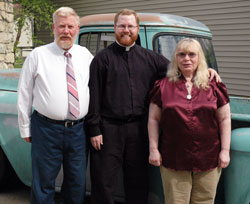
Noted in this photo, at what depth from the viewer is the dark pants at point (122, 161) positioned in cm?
268

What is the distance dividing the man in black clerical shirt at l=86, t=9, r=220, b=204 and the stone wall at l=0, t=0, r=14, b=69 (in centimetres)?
709

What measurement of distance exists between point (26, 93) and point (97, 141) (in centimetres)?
67

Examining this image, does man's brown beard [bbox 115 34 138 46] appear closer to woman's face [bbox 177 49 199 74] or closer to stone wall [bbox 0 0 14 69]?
woman's face [bbox 177 49 199 74]

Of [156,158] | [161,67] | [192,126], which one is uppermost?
[161,67]

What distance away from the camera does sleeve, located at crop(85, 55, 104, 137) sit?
265 cm

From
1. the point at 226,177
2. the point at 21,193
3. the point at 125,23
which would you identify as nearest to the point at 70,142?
the point at 125,23

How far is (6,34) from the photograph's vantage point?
361 inches

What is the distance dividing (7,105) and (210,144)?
6.55 feet

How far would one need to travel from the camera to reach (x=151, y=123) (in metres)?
2.50

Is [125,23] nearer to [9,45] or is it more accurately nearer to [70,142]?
[70,142]

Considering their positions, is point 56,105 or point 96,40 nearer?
point 56,105

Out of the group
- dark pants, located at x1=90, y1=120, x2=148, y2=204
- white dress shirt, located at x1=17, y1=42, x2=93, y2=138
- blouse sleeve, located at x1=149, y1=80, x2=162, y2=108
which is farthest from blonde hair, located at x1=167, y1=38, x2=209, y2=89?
white dress shirt, located at x1=17, y1=42, x2=93, y2=138

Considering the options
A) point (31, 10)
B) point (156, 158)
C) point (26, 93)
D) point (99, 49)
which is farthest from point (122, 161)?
point (31, 10)

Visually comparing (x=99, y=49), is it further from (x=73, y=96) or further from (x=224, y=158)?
(x=224, y=158)
